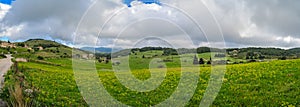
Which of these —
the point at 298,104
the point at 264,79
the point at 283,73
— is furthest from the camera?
the point at 283,73

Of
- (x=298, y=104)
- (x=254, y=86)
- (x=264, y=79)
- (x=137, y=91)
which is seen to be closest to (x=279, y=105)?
(x=298, y=104)

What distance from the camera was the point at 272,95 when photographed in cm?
1891

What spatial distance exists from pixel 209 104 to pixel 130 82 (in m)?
10.5

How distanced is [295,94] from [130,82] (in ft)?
43.8

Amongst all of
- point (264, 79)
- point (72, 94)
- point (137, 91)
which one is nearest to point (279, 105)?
point (264, 79)

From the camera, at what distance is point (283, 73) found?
25828mm

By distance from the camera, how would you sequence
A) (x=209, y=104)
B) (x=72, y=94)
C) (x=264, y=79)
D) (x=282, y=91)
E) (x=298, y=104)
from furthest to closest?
(x=264, y=79) → (x=72, y=94) → (x=282, y=91) → (x=209, y=104) → (x=298, y=104)

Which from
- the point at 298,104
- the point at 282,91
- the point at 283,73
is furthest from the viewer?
the point at 283,73

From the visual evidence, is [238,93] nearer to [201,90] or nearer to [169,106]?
[201,90]

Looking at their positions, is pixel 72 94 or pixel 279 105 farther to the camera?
pixel 72 94

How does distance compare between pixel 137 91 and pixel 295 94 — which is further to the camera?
pixel 137 91

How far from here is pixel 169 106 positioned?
57.5 feet

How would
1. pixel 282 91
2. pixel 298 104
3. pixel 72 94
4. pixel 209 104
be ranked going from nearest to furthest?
pixel 298 104 < pixel 209 104 < pixel 282 91 < pixel 72 94

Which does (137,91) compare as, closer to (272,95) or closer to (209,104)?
(209,104)
